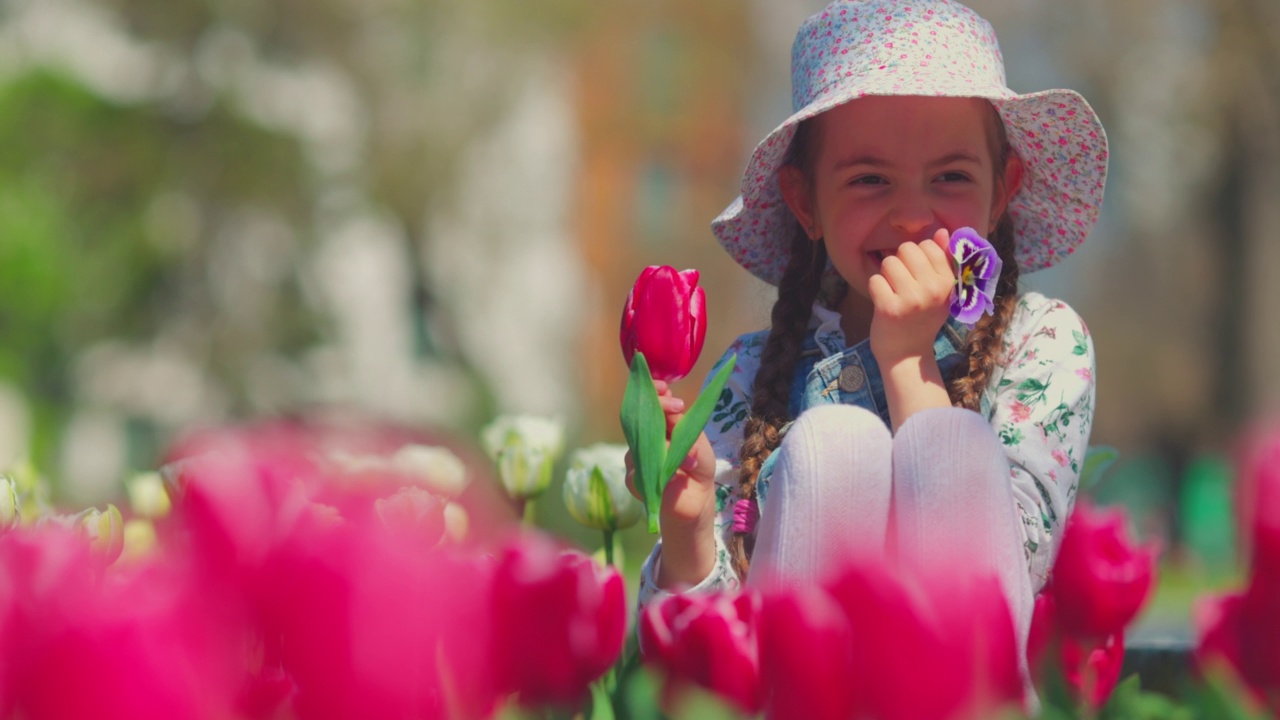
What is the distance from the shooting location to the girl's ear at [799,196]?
6.75 feet

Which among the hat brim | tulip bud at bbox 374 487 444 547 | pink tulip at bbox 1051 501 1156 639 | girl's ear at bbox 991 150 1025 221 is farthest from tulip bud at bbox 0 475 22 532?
girl's ear at bbox 991 150 1025 221

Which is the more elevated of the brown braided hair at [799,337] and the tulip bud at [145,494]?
the brown braided hair at [799,337]

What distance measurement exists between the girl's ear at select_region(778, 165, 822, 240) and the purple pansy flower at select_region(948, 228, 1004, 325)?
44cm

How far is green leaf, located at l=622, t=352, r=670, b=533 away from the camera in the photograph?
46.4 inches

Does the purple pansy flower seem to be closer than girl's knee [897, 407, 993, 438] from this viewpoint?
No

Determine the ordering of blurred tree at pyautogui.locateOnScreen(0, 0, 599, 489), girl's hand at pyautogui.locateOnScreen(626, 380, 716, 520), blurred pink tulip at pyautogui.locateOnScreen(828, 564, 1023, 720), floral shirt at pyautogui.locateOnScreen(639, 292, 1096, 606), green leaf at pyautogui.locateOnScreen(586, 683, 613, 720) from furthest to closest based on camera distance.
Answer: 1. blurred tree at pyautogui.locateOnScreen(0, 0, 599, 489)
2. floral shirt at pyautogui.locateOnScreen(639, 292, 1096, 606)
3. girl's hand at pyautogui.locateOnScreen(626, 380, 716, 520)
4. green leaf at pyautogui.locateOnScreen(586, 683, 613, 720)
5. blurred pink tulip at pyautogui.locateOnScreen(828, 564, 1023, 720)

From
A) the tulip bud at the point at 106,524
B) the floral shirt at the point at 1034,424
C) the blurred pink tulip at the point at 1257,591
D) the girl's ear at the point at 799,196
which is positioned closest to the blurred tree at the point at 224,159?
the girl's ear at the point at 799,196

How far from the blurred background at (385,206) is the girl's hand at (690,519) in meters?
9.37

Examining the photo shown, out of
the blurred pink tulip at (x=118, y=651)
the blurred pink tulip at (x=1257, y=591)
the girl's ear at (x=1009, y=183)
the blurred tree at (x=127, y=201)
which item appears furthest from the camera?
the blurred tree at (x=127, y=201)

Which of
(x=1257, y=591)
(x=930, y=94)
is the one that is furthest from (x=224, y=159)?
(x=1257, y=591)

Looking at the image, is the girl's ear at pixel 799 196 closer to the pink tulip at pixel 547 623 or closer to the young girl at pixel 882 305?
the young girl at pixel 882 305

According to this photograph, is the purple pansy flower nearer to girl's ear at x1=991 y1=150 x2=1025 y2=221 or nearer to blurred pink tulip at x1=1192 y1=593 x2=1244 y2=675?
girl's ear at x1=991 y1=150 x2=1025 y2=221

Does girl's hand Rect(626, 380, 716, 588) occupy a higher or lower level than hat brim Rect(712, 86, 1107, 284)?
lower

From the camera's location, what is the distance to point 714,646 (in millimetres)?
795
